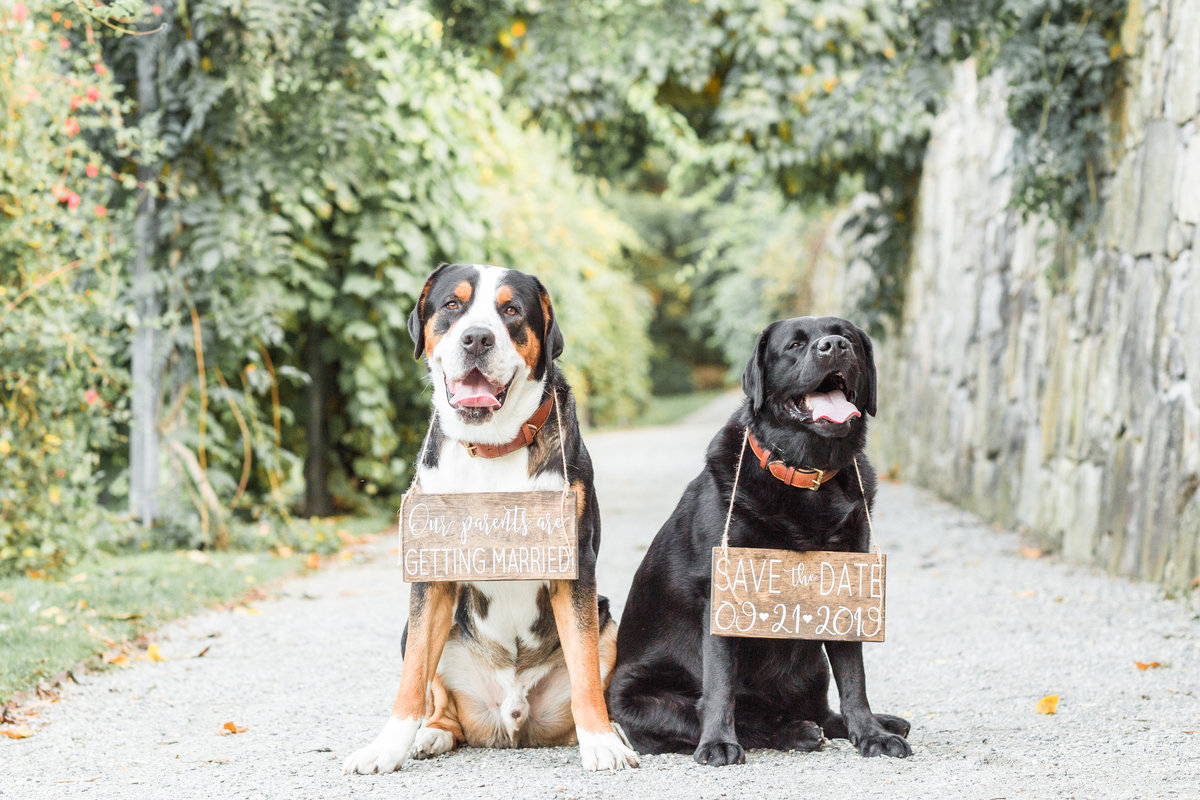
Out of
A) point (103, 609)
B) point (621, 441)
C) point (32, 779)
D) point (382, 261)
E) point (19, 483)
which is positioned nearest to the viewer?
point (32, 779)

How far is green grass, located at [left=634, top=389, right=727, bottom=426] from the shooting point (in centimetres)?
2439

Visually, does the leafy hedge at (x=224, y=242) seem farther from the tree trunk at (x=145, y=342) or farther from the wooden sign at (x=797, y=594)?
the wooden sign at (x=797, y=594)

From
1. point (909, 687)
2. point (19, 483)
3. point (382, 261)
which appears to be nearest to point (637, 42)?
point (382, 261)

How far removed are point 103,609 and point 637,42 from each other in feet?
19.7

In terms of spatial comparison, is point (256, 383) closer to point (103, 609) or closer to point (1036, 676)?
point (103, 609)

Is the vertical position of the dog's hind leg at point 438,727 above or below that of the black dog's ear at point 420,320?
below

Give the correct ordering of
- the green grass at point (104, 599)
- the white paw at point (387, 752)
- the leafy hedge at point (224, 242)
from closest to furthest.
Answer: the white paw at point (387, 752) < the green grass at point (104, 599) < the leafy hedge at point (224, 242)

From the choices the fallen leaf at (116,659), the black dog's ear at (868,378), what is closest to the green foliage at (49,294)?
the fallen leaf at (116,659)

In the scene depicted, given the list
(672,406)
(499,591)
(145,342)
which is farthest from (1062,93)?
(672,406)

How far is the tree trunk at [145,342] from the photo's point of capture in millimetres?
6305

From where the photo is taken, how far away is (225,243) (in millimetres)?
6141

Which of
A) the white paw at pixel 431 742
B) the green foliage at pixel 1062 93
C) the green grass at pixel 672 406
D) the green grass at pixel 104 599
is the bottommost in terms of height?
the green grass at pixel 672 406

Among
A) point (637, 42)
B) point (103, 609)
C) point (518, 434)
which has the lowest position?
point (103, 609)

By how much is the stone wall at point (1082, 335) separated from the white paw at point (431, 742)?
359 centimetres
